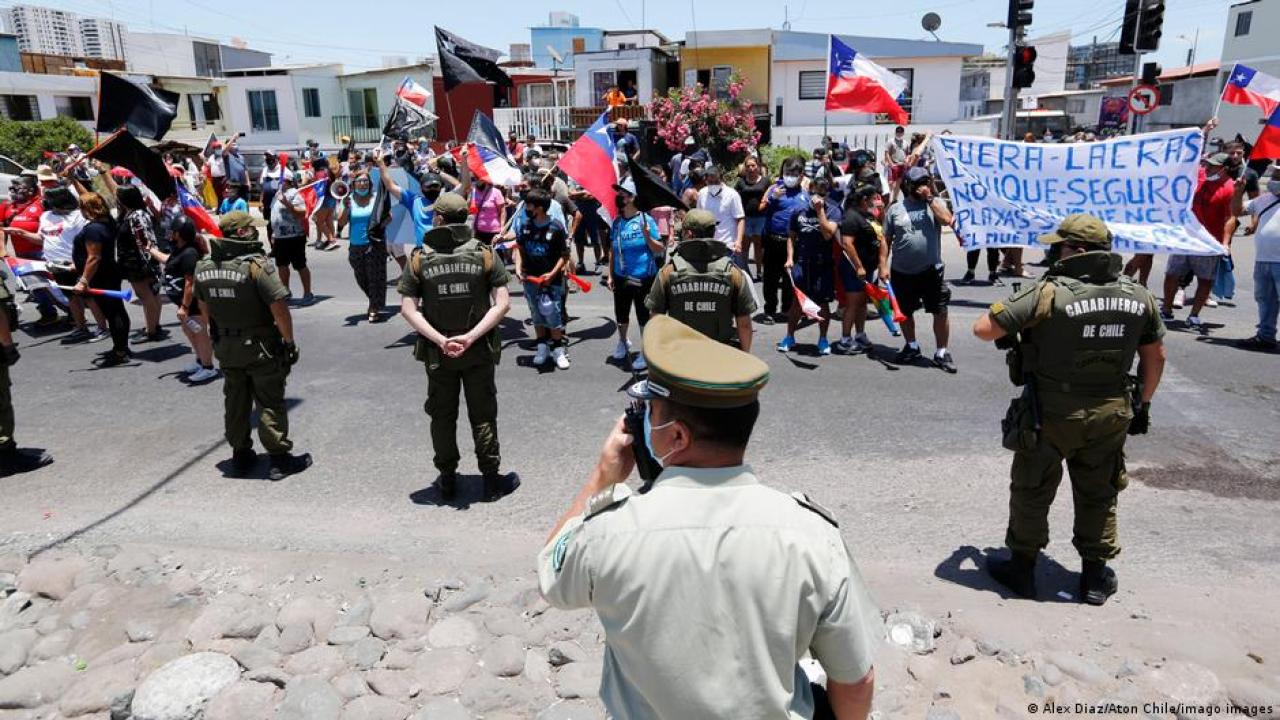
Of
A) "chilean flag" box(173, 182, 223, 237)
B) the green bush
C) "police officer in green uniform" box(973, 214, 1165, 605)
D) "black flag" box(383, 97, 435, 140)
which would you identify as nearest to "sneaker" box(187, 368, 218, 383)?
"chilean flag" box(173, 182, 223, 237)

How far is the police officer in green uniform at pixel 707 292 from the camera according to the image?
5719mm

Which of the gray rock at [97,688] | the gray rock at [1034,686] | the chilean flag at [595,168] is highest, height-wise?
the chilean flag at [595,168]

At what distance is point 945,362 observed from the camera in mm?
8086

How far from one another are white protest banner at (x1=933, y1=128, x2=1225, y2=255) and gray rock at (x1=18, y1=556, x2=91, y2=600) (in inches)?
303

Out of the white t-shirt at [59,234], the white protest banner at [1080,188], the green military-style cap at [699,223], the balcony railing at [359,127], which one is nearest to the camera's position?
the green military-style cap at [699,223]

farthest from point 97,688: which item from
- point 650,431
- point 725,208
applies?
point 725,208

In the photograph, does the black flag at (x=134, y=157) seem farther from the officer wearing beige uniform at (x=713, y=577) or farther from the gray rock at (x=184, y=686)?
the officer wearing beige uniform at (x=713, y=577)

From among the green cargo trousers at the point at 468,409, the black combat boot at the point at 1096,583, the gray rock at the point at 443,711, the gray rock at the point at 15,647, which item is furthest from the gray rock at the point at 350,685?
the black combat boot at the point at 1096,583

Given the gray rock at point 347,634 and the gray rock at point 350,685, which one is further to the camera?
the gray rock at point 347,634

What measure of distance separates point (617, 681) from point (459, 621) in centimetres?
233

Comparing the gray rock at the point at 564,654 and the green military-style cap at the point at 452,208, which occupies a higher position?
the green military-style cap at the point at 452,208

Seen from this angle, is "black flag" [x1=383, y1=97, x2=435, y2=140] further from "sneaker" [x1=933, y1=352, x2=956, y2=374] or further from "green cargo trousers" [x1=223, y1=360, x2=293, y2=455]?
"sneaker" [x1=933, y1=352, x2=956, y2=374]

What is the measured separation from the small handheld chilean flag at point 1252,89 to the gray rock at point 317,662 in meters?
13.0

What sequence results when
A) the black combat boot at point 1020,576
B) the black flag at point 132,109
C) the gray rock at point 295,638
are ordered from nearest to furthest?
1. the gray rock at point 295,638
2. the black combat boot at point 1020,576
3. the black flag at point 132,109
